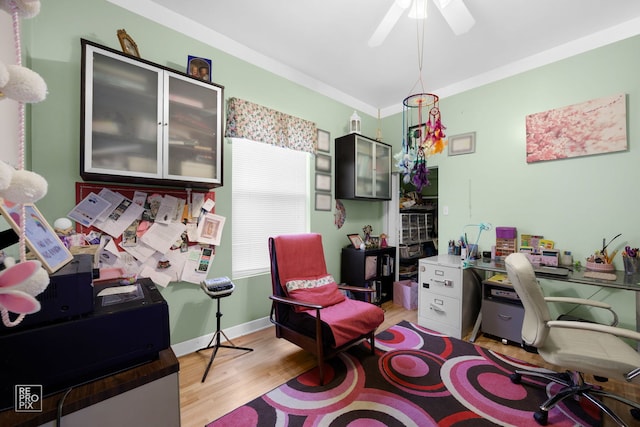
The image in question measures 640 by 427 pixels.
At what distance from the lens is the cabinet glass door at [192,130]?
1877 mm

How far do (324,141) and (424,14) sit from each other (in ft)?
5.52

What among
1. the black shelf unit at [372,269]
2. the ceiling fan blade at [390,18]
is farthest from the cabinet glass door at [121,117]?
the black shelf unit at [372,269]

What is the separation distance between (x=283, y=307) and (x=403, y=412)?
112 cm

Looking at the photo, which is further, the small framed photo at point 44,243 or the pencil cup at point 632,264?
the pencil cup at point 632,264

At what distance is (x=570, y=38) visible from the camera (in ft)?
7.95

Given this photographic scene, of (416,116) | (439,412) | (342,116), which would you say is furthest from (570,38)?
(439,412)

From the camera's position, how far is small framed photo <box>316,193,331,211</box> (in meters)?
3.24

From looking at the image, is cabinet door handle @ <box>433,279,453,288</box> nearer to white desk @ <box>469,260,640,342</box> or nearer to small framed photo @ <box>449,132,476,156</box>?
white desk @ <box>469,260,640,342</box>

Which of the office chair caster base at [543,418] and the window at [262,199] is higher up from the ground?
the window at [262,199]

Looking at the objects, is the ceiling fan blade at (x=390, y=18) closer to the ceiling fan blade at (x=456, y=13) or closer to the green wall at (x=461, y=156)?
the ceiling fan blade at (x=456, y=13)

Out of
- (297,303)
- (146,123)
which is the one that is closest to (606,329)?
(297,303)

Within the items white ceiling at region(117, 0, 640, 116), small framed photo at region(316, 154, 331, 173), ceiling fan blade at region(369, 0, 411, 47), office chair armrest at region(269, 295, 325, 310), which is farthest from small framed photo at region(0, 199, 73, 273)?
small framed photo at region(316, 154, 331, 173)

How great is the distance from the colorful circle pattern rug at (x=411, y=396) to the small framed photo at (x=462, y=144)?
219 cm

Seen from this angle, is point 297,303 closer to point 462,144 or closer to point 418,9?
point 418,9
